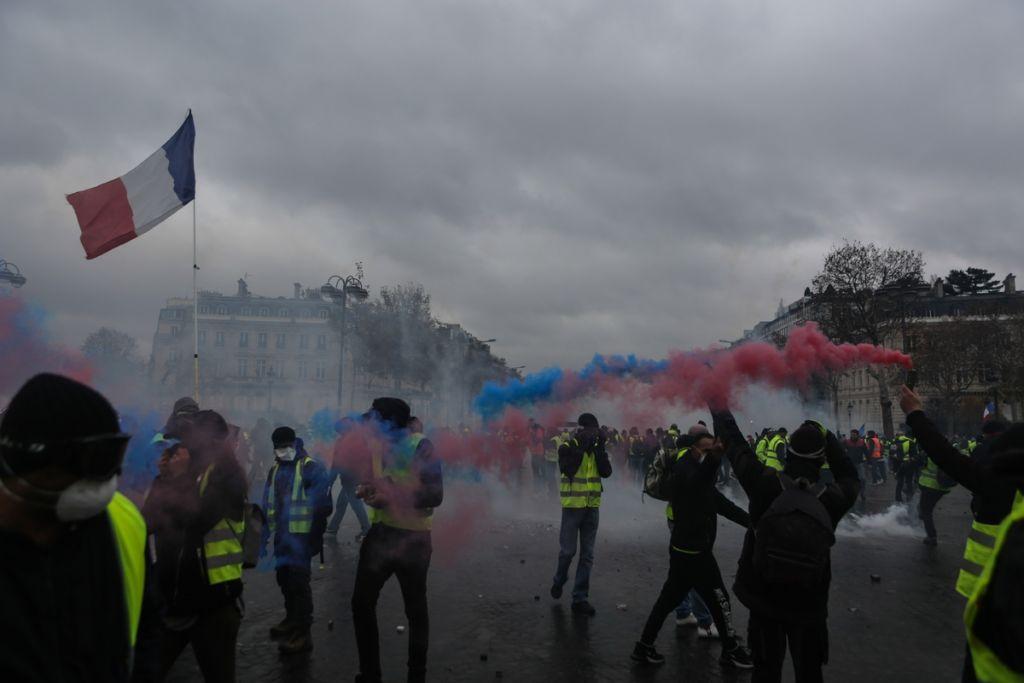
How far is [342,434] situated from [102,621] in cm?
403

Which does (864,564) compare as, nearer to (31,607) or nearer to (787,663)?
(787,663)

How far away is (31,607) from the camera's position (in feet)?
4.90

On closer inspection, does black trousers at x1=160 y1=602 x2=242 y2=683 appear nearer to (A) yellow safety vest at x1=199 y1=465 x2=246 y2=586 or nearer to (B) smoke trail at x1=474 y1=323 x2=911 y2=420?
(A) yellow safety vest at x1=199 y1=465 x2=246 y2=586

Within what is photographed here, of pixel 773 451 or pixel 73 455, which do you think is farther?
pixel 773 451

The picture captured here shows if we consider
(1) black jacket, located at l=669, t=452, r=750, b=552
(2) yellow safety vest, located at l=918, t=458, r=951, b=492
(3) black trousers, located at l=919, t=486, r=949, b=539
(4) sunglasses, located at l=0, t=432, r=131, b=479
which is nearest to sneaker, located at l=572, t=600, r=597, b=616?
(1) black jacket, located at l=669, t=452, r=750, b=552

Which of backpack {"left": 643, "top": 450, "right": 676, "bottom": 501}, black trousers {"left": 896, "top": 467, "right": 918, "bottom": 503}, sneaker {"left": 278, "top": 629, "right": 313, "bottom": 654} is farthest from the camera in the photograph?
black trousers {"left": 896, "top": 467, "right": 918, "bottom": 503}

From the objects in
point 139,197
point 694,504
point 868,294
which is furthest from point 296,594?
point 868,294

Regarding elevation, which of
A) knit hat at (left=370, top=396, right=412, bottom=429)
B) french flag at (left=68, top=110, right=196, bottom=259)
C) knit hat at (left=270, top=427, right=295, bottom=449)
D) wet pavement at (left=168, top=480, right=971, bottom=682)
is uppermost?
french flag at (left=68, top=110, right=196, bottom=259)

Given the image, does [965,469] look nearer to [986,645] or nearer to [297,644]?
[986,645]

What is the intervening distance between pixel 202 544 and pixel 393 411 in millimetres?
1564

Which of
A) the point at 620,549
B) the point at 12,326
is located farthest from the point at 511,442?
the point at 12,326

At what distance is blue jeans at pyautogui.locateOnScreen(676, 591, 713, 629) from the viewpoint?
6.02 m

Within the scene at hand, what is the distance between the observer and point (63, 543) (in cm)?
163

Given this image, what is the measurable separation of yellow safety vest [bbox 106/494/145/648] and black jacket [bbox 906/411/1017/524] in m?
4.19
